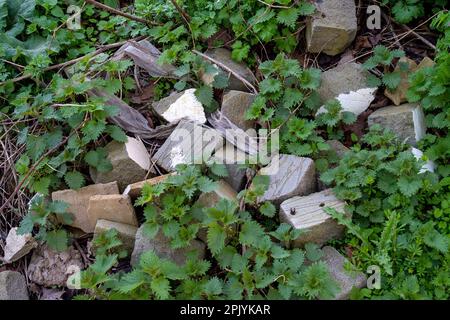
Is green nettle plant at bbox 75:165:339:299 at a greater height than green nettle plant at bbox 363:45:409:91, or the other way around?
green nettle plant at bbox 363:45:409:91

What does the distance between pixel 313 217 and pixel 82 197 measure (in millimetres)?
1455

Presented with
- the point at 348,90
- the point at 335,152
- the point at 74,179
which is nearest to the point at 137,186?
the point at 74,179

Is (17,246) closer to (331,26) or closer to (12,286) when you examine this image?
(12,286)

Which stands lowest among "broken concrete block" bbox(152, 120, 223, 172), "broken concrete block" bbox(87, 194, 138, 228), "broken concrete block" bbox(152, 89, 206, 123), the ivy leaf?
"broken concrete block" bbox(87, 194, 138, 228)

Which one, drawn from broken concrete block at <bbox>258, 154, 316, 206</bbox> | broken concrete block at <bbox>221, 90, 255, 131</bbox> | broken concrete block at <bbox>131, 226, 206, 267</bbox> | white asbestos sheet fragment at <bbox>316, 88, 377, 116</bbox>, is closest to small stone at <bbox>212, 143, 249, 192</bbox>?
broken concrete block at <bbox>258, 154, 316, 206</bbox>

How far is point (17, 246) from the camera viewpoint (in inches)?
133

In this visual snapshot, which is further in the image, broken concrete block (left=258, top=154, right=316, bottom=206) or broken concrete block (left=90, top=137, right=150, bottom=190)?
broken concrete block (left=90, top=137, right=150, bottom=190)

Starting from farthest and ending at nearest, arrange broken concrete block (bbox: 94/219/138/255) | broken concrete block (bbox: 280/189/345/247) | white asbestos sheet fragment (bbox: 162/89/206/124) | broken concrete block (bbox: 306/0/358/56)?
broken concrete block (bbox: 306/0/358/56) < white asbestos sheet fragment (bbox: 162/89/206/124) < broken concrete block (bbox: 94/219/138/255) < broken concrete block (bbox: 280/189/345/247)

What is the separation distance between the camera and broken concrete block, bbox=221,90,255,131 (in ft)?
12.3

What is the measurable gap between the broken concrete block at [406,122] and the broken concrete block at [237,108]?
868 millimetres

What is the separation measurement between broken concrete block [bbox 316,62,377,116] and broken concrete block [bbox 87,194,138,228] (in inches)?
56.9

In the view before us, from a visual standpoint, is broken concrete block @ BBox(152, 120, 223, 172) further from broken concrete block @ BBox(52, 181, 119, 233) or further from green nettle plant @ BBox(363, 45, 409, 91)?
green nettle plant @ BBox(363, 45, 409, 91)

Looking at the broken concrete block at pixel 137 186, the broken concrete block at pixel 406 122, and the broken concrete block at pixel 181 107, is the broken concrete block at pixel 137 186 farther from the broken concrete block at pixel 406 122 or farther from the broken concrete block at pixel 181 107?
the broken concrete block at pixel 406 122
